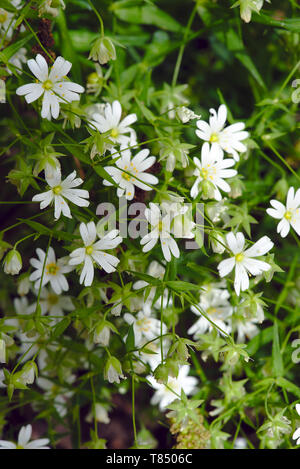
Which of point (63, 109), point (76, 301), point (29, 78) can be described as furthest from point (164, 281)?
point (29, 78)

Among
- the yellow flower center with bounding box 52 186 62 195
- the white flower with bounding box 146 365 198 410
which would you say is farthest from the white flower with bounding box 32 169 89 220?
the white flower with bounding box 146 365 198 410

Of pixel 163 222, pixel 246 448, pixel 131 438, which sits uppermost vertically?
pixel 163 222

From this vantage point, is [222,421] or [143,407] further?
[143,407]

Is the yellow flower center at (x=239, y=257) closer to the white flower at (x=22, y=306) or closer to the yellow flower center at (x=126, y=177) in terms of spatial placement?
the yellow flower center at (x=126, y=177)

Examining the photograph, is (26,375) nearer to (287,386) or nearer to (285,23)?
(287,386)

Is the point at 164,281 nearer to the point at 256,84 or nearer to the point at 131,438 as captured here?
the point at 256,84

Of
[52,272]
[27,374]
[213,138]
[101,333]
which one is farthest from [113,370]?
[213,138]
